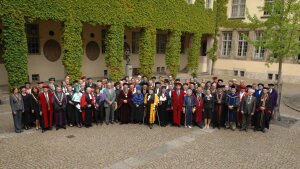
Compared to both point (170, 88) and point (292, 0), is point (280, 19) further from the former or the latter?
point (170, 88)

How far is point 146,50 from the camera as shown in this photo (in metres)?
19.3

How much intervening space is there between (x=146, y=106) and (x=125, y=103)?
91cm

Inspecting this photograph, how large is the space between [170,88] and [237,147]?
3729 mm

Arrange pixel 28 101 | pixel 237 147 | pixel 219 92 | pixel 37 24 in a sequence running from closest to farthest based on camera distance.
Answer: pixel 237 147 < pixel 28 101 < pixel 219 92 < pixel 37 24

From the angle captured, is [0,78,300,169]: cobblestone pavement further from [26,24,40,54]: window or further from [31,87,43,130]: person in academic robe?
[26,24,40,54]: window

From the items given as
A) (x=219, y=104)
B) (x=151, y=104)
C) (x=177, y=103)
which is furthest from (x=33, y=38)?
(x=219, y=104)

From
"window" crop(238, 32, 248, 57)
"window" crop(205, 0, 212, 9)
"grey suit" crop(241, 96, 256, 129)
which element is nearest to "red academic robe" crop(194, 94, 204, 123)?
"grey suit" crop(241, 96, 256, 129)

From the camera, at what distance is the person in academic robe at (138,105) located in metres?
10.3

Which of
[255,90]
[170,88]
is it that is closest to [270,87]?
[255,90]

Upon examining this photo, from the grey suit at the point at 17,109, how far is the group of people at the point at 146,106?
1.9 inches

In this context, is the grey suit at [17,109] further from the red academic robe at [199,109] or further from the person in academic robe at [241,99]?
the person in academic robe at [241,99]

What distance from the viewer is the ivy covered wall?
498 inches

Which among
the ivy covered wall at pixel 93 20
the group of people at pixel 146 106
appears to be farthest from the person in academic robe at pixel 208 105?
the ivy covered wall at pixel 93 20

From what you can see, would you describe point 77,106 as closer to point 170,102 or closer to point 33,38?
point 170,102
